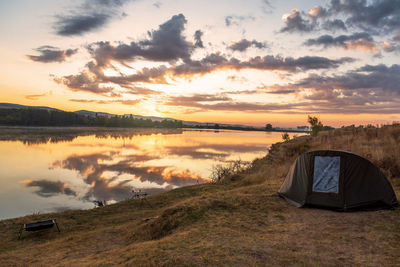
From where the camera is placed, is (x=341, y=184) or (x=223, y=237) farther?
(x=341, y=184)

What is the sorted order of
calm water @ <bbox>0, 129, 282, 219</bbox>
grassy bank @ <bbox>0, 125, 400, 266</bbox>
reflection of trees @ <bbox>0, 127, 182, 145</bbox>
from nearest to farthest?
grassy bank @ <bbox>0, 125, 400, 266</bbox>, calm water @ <bbox>0, 129, 282, 219</bbox>, reflection of trees @ <bbox>0, 127, 182, 145</bbox>

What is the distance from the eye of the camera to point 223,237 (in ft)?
21.9

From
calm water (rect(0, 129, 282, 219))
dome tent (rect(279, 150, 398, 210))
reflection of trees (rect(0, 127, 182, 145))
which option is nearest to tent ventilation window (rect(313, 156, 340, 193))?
dome tent (rect(279, 150, 398, 210))

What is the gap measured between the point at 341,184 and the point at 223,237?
5.12 m

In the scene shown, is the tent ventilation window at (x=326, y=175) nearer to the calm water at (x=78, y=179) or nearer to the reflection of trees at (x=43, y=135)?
the calm water at (x=78, y=179)

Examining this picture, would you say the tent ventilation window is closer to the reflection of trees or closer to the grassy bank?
the grassy bank

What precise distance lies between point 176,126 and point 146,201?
602 ft

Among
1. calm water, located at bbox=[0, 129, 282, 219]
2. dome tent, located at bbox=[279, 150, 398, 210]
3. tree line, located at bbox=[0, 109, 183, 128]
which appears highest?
tree line, located at bbox=[0, 109, 183, 128]

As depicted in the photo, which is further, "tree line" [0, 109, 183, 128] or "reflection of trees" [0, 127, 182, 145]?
"tree line" [0, 109, 183, 128]

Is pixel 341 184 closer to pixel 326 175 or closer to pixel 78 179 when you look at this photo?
pixel 326 175

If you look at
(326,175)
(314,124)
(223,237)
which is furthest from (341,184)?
(314,124)

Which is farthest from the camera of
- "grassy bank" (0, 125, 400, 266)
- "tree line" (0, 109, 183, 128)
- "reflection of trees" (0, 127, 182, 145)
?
"tree line" (0, 109, 183, 128)

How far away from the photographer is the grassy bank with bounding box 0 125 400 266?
5527 millimetres

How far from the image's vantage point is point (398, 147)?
15289 millimetres
